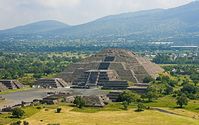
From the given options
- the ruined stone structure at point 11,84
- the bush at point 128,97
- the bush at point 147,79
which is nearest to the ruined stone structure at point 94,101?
the bush at point 128,97

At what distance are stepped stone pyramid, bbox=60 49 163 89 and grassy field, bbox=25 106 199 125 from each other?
34.7 m

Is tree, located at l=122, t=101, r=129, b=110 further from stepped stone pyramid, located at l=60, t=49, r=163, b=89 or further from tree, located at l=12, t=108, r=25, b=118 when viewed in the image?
stepped stone pyramid, located at l=60, t=49, r=163, b=89

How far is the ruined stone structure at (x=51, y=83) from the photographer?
133 metres

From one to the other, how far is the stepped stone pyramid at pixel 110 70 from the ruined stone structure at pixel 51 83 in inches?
144

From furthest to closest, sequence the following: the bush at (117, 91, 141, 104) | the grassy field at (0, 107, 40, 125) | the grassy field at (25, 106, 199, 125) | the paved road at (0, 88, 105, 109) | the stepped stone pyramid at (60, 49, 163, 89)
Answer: the stepped stone pyramid at (60, 49, 163, 89), the paved road at (0, 88, 105, 109), the bush at (117, 91, 141, 104), the grassy field at (0, 107, 40, 125), the grassy field at (25, 106, 199, 125)

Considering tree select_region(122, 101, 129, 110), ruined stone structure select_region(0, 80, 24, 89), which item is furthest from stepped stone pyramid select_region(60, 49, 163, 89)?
tree select_region(122, 101, 129, 110)

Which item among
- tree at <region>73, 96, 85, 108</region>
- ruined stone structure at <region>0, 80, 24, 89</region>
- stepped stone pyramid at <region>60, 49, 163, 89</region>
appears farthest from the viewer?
stepped stone pyramid at <region>60, 49, 163, 89</region>

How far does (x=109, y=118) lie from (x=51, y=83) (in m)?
50.7

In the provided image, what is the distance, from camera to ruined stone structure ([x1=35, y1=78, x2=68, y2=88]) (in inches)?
5221

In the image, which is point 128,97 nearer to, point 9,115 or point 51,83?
point 9,115

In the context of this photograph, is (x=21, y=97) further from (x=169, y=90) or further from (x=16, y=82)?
(x=169, y=90)

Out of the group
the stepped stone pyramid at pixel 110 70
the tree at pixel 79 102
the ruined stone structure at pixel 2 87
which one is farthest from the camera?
the stepped stone pyramid at pixel 110 70

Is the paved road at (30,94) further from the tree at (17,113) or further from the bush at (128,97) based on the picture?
the tree at (17,113)

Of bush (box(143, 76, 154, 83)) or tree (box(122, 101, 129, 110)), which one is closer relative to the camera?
tree (box(122, 101, 129, 110))
